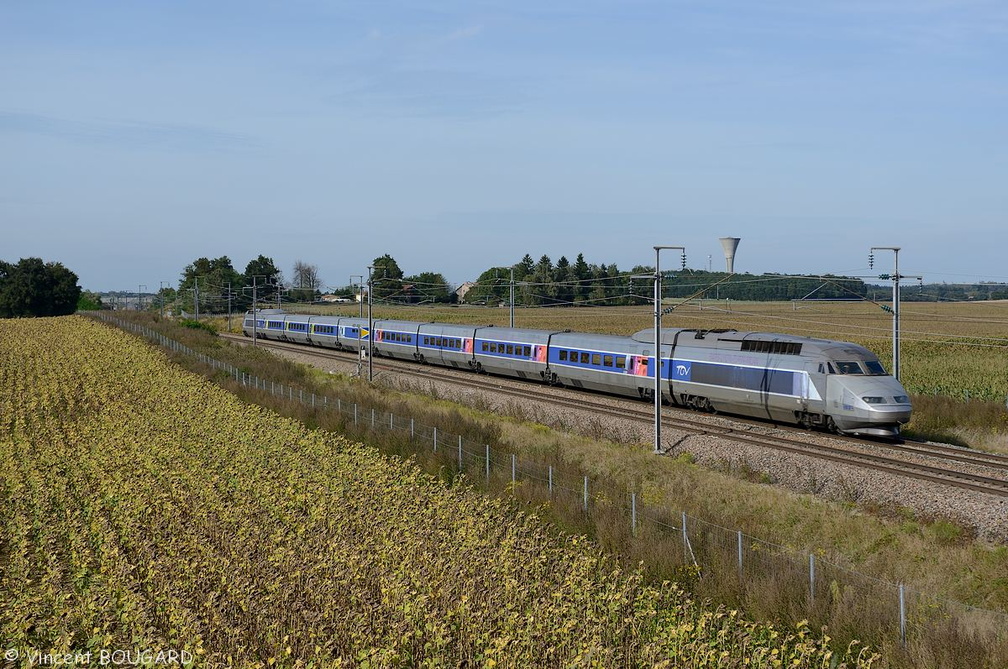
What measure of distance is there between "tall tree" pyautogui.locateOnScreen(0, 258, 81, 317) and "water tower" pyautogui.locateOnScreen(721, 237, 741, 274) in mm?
132007

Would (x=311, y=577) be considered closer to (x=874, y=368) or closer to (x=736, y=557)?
(x=736, y=557)

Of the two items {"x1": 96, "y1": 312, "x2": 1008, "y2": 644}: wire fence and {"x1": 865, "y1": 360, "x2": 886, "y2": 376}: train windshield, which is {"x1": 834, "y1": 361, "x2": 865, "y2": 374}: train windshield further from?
{"x1": 96, "y1": 312, "x2": 1008, "y2": 644}: wire fence

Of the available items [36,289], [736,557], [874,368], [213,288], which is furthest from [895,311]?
[213,288]

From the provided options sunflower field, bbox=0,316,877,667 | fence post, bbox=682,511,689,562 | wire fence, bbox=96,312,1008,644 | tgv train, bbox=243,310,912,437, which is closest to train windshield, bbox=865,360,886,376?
tgv train, bbox=243,310,912,437

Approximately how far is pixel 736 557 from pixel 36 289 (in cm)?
14082

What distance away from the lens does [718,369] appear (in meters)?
35.3

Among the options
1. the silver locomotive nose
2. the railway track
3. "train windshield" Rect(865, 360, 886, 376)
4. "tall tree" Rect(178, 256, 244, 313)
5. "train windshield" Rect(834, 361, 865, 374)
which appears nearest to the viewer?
the railway track

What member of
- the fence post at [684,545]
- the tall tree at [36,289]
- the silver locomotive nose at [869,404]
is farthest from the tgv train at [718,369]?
the tall tree at [36,289]

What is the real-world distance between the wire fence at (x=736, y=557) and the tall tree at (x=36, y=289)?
12663 centimetres

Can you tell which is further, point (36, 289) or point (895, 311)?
point (36, 289)

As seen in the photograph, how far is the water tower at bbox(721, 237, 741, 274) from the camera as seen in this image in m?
28.1

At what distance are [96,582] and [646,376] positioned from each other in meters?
27.4

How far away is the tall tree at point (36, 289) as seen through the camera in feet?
438

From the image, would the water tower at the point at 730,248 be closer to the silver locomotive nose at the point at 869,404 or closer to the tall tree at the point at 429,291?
the silver locomotive nose at the point at 869,404
